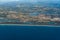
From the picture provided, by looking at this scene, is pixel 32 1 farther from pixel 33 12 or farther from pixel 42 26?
pixel 42 26

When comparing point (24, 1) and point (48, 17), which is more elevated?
point (24, 1)

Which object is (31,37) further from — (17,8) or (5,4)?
(5,4)

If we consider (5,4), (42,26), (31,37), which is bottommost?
(31,37)

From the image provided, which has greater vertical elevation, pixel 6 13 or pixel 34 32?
pixel 6 13

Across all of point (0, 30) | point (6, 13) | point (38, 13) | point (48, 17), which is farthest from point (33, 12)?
point (0, 30)

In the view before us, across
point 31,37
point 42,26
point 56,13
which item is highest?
point 56,13

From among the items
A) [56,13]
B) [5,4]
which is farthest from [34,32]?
[5,4]
